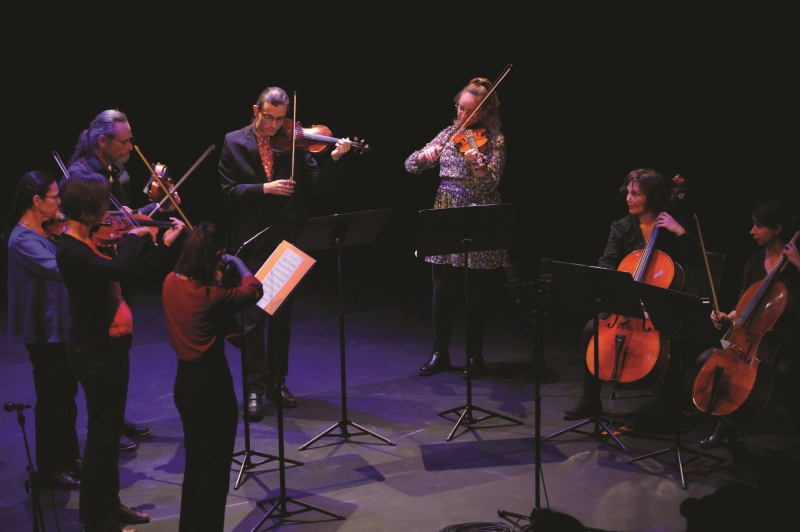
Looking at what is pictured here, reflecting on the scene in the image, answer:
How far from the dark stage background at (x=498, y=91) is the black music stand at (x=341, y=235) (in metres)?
3.22

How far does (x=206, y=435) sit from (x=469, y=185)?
296cm

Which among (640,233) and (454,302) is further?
(454,302)

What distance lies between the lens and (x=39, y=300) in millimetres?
3766

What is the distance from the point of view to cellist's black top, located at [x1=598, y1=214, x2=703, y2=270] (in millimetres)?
4594

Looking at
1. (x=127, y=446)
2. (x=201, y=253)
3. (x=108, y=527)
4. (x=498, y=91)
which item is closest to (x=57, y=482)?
(x=127, y=446)

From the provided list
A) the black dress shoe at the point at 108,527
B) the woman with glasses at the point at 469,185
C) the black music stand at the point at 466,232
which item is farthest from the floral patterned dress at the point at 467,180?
the black dress shoe at the point at 108,527

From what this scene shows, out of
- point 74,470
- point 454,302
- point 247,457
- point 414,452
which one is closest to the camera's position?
point 74,470

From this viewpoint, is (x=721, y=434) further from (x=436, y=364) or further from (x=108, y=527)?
(x=108, y=527)

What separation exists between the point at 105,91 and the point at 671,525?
21.3 feet

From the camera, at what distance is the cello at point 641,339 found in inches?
172

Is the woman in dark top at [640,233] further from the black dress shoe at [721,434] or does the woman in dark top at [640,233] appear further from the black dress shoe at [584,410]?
the black dress shoe at [721,434]

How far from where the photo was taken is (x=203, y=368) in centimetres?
301

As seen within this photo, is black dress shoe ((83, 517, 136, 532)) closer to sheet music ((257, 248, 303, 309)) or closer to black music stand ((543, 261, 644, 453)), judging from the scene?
sheet music ((257, 248, 303, 309))

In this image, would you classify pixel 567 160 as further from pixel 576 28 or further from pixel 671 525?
pixel 671 525
